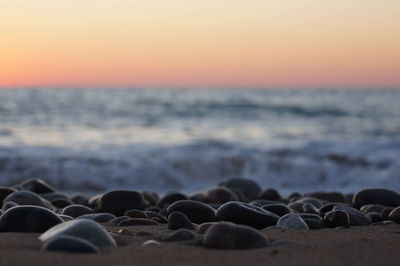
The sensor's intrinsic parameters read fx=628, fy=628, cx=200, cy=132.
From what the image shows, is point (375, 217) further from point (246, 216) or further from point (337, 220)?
point (246, 216)

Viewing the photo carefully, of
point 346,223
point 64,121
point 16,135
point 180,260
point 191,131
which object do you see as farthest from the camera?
point 64,121

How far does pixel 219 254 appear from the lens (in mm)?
2203

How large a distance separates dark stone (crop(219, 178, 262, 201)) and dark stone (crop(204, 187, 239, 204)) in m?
0.41

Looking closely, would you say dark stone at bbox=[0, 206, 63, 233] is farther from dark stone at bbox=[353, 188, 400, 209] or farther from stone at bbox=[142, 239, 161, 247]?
dark stone at bbox=[353, 188, 400, 209]

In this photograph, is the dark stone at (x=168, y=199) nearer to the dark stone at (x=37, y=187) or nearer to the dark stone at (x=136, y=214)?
the dark stone at (x=136, y=214)

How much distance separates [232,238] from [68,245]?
61 cm

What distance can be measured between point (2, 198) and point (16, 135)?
9.80m

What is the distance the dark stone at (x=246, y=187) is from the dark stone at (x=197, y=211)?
72.7 inches

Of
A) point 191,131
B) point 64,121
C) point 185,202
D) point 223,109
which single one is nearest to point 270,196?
point 185,202

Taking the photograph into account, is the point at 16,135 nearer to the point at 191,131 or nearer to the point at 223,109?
the point at 191,131

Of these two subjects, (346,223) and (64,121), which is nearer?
(346,223)

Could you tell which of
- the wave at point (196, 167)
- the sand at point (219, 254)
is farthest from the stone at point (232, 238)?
the wave at point (196, 167)

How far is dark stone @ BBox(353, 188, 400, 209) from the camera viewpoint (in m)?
4.17

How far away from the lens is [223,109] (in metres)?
23.3
